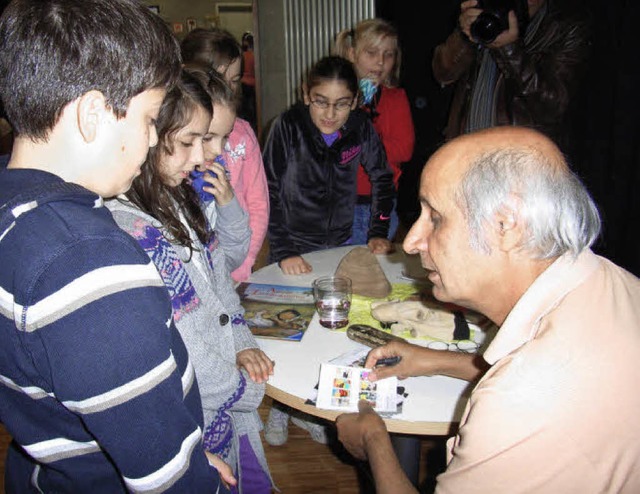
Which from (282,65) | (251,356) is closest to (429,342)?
(251,356)

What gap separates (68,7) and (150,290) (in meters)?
0.42

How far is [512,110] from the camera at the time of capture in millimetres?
2691

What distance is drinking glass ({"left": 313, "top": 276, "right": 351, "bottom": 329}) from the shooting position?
1.70m

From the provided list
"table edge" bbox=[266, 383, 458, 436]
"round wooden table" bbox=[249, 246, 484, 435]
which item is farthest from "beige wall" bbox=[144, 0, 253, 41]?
"table edge" bbox=[266, 383, 458, 436]

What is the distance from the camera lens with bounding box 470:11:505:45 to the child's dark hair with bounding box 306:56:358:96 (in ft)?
2.18

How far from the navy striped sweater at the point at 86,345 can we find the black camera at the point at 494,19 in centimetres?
234

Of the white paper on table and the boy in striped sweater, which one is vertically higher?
the boy in striped sweater

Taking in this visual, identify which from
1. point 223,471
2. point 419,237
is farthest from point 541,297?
point 223,471

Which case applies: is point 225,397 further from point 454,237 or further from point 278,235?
point 278,235

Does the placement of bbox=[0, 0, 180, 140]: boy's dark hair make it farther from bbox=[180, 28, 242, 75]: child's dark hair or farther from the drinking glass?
bbox=[180, 28, 242, 75]: child's dark hair

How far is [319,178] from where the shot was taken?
259cm

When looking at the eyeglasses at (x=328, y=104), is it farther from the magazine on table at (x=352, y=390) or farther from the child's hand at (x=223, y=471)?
the child's hand at (x=223, y=471)

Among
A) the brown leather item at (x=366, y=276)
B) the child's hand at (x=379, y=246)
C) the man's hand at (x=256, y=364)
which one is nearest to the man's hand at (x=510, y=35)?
the child's hand at (x=379, y=246)

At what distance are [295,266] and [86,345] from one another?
150 cm
